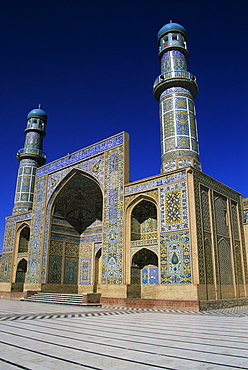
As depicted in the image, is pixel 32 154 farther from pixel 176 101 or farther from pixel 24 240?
pixel 176 101

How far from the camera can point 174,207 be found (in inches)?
371

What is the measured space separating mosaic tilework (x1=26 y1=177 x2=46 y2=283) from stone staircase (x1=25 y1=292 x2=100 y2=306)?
1004 millimetres

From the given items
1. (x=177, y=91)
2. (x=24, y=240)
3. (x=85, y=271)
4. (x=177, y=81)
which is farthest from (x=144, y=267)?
(x=24, y=240)

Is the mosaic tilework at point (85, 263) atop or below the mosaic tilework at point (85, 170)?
below

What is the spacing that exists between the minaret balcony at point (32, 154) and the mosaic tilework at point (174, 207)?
10559mm

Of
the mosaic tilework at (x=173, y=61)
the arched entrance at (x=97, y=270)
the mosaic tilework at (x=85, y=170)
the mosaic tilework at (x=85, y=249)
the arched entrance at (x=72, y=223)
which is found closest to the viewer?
the mosaic tilework at (x=85, y=170)

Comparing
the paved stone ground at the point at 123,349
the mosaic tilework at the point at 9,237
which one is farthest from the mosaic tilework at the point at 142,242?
the mosaic tilework at the point at 9,237

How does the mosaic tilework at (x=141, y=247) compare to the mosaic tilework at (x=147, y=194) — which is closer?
the mosaic tilework at (x=141, y=247)

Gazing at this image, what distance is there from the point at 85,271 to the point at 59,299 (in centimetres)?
343

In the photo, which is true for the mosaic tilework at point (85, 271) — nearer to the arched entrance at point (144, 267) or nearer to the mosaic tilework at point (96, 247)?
the mosaic tilework at point (96, 247)

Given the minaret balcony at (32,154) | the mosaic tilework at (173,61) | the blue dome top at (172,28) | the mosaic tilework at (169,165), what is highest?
the blue dome top at (172,28)

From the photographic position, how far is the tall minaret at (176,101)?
11.2 m

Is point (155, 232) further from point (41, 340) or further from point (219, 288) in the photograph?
point (41, 340)

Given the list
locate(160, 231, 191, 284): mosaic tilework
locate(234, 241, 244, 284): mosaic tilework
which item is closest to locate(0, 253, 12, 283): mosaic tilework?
locate(160, 231, 191, 284): mosaic tilework
